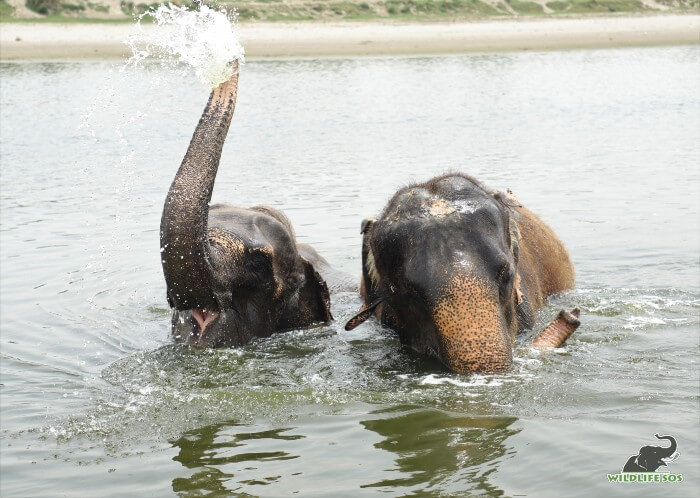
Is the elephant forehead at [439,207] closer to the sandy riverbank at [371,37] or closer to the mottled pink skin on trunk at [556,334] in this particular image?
the mottled pink skin on trunk at [556,334]

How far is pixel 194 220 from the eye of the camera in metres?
5.44

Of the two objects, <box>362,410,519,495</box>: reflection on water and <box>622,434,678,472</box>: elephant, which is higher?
<box>622,434,678,472</box>: elephant

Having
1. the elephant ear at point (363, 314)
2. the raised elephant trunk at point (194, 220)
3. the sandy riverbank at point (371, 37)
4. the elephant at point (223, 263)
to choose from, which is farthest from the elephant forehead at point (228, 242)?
the sandy riverbank at point (371, 37)

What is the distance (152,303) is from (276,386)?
2703 mm

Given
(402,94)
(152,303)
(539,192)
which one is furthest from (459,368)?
(402,94)

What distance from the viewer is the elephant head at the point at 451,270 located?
532 centimetres

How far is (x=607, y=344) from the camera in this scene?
21.8 ft

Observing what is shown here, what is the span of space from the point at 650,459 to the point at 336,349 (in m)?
2.62

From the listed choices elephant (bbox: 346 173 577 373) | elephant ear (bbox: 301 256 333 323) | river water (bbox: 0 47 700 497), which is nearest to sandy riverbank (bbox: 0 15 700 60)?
river water (bbox: 0 47 700 497)

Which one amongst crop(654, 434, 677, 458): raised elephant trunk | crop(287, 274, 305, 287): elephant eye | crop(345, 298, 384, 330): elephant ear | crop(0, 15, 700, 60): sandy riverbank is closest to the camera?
crop(654, 434, 677, 458): raised elephant trunk

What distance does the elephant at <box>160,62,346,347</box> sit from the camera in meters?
5.47

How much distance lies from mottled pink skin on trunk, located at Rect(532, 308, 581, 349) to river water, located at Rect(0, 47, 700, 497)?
0.08 meters

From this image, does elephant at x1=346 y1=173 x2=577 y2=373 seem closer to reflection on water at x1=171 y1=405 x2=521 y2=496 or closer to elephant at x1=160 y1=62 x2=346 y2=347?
reflection on water at x1=171 y1=405 x2=521 y2=496

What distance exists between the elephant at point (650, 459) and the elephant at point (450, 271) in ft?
2.99
